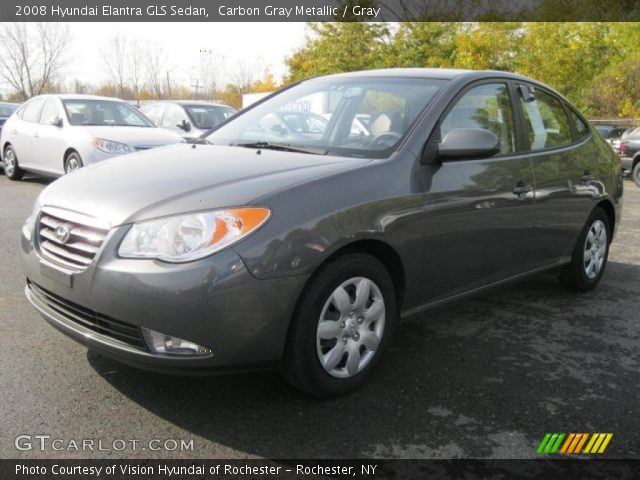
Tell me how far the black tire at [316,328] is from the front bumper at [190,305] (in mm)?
85

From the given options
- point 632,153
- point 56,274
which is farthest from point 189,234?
point 632,153

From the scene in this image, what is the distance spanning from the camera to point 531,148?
4.11 meters

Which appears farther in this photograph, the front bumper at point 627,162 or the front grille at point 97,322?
the front bumper at point 627,162

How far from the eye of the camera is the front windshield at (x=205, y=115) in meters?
11.8

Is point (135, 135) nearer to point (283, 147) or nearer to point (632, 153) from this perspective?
point (283, 147)

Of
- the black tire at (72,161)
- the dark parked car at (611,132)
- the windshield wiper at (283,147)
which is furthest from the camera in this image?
the dark parked car at (611,132)

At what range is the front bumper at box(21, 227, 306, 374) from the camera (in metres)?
2.42

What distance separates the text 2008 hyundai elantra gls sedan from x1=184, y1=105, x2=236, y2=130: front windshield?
308 inches

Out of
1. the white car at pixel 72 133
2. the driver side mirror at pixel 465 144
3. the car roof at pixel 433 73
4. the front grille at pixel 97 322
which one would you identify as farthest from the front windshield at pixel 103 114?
the driver side mirror at pixel 465 144

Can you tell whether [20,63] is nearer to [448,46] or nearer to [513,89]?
[448,46]

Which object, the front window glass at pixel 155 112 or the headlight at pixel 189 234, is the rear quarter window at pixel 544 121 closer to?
the headlight at pixel 189 234

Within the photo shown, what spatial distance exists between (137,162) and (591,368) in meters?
2.75

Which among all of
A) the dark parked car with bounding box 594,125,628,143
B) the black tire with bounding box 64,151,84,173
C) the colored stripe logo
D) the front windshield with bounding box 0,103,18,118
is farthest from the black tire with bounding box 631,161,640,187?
the front windshield with bounding box 0,103,18,118

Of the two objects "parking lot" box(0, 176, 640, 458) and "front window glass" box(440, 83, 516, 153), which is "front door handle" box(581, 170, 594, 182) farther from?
"parking lot" box(0, 176, 640, 458)
